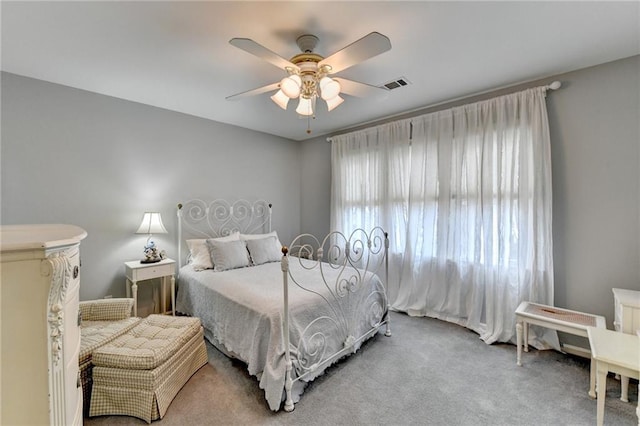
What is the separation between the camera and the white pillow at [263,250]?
3.52 m

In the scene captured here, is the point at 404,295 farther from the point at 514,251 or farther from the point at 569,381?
the point at 569,381

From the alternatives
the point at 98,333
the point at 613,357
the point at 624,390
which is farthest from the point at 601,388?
the point at 98,333

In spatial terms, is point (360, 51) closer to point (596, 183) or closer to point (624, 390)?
point (596, 183)

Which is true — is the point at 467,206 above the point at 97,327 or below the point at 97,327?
above

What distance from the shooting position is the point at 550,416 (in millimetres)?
1802

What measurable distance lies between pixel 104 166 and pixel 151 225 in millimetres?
810

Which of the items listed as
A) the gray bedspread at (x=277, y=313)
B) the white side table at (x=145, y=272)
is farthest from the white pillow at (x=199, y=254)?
the white side table at (x=145, y=272)

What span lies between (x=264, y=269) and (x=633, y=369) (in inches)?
116

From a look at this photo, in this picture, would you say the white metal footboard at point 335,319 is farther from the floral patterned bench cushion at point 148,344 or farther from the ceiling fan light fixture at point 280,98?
the ceiling fan light fixture at point 280,98

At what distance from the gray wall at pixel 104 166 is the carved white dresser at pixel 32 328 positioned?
2.19m

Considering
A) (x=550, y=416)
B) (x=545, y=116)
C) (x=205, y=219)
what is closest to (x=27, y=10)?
(x=205, y=219)

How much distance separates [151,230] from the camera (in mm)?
3061

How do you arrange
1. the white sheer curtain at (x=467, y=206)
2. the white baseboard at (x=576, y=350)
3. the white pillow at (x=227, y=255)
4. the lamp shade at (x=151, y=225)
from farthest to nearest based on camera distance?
the white pillow at (x=227, y=255) → the lamp shade at (x=151, y=225) → the white sheer curtain at (x=467, y=206) → the white baseboard at (x=576, y=350)

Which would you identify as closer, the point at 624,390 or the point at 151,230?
the point at 624,390
